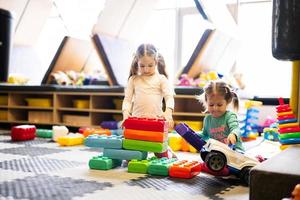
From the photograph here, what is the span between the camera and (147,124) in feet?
6.51

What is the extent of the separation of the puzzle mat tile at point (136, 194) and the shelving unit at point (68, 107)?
6.16 feet

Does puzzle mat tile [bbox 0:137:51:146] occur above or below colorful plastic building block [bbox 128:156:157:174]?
below

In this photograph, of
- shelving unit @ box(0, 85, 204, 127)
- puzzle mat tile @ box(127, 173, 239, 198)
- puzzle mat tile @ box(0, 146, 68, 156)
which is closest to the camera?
puzzle mat tile @ box(127, 173, 239, 198)

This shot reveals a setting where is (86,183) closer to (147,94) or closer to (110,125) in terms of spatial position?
(147,94)

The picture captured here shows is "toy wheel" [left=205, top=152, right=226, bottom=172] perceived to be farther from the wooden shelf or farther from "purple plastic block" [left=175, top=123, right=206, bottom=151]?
the wooden shelf

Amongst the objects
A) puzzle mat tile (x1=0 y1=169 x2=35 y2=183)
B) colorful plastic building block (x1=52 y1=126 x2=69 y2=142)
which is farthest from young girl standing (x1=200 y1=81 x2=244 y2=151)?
colorful plastic building block (x1=52 y1=126 x2=69 y2=142)

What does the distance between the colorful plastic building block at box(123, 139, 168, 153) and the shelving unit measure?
1398 millimetres

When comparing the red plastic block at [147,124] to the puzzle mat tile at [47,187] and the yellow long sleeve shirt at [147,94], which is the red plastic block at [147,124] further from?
the puzzle mat tile at [47,187]

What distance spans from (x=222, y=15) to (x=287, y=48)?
2.35m

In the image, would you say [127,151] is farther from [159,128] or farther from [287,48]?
[287,48]

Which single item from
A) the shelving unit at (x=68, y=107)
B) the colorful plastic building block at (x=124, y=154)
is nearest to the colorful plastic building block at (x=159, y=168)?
the colorful plastic building block at (x=124, y=154)

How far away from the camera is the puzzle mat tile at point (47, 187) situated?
1.40 meters

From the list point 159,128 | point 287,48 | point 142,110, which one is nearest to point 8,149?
point 142,110

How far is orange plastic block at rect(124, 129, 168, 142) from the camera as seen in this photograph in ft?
6.45
